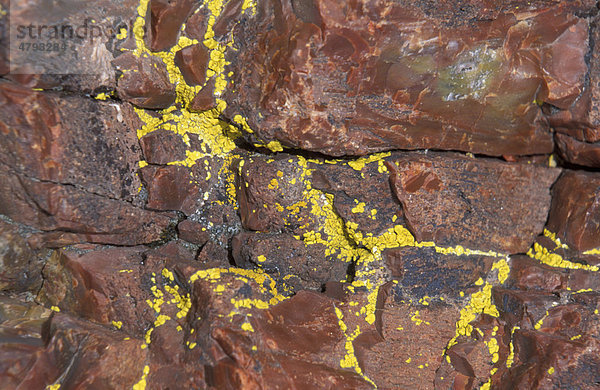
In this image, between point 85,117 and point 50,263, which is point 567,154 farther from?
point 50,263

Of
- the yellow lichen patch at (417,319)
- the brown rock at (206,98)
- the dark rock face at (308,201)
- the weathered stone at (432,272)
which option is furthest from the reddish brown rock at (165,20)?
the yellow lichen patch at (417,319)

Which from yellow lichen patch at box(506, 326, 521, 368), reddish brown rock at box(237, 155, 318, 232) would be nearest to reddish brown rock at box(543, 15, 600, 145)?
yellow lichen patch at box(506, 326, 521, 368)

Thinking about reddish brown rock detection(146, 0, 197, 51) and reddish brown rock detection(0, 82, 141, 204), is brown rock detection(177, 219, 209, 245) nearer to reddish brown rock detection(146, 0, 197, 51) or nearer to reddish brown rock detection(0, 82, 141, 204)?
reddish brown rock detection(0, 82, 141, 204)

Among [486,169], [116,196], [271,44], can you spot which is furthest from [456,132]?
[116,196]

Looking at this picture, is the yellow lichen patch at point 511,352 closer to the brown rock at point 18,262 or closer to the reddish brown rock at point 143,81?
the reddish brown rock at point 143,81

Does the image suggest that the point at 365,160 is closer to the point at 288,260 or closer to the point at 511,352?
the point at 288,260

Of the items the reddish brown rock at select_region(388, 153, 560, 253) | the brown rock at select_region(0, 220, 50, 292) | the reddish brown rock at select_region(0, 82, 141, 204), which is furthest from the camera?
the reddish brown rock at select_region(388, 153, 560, 253)
